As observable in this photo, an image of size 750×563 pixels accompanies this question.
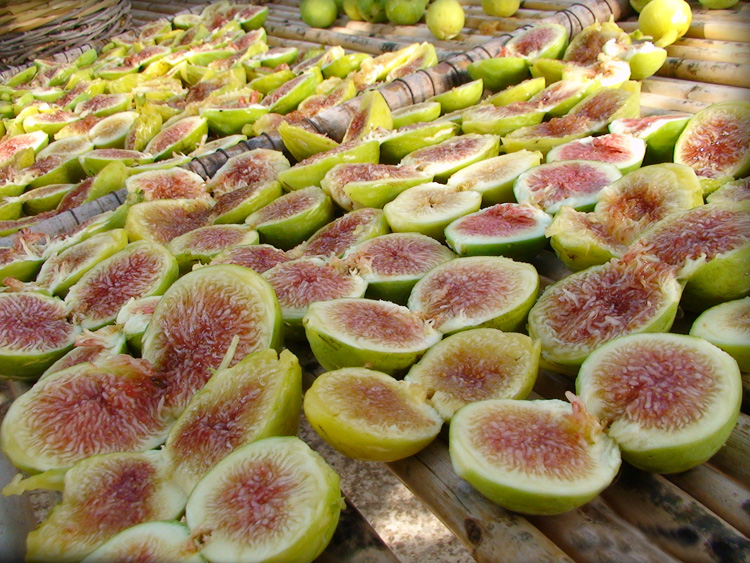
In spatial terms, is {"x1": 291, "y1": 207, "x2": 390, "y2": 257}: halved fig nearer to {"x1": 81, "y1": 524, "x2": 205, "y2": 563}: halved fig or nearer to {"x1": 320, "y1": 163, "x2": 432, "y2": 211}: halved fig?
{"x1": 320, "y1": 163, "x2": 432, "y2": 211}: halved fig

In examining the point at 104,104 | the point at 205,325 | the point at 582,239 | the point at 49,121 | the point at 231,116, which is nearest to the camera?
the point at 205,325

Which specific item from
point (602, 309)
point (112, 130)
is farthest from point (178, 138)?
point (602, 309)

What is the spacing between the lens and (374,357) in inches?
66.4

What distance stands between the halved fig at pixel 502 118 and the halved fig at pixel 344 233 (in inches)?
38.4

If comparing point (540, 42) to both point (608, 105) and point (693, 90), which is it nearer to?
point (693, 90)

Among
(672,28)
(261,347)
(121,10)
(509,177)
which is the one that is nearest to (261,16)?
(121,10)


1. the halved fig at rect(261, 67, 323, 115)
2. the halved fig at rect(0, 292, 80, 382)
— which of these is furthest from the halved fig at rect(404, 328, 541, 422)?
the halved fig at rect(261, 67, 323, 115)

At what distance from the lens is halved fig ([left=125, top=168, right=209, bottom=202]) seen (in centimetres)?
305

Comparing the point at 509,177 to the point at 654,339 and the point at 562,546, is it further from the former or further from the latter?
the point at 562,546

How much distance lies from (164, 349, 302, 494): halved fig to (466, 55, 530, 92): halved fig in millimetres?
2910

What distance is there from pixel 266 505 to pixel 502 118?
2.53m

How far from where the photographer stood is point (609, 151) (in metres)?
2.59

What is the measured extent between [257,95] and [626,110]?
2823 millimetres

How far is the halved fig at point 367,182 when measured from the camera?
2607mm
